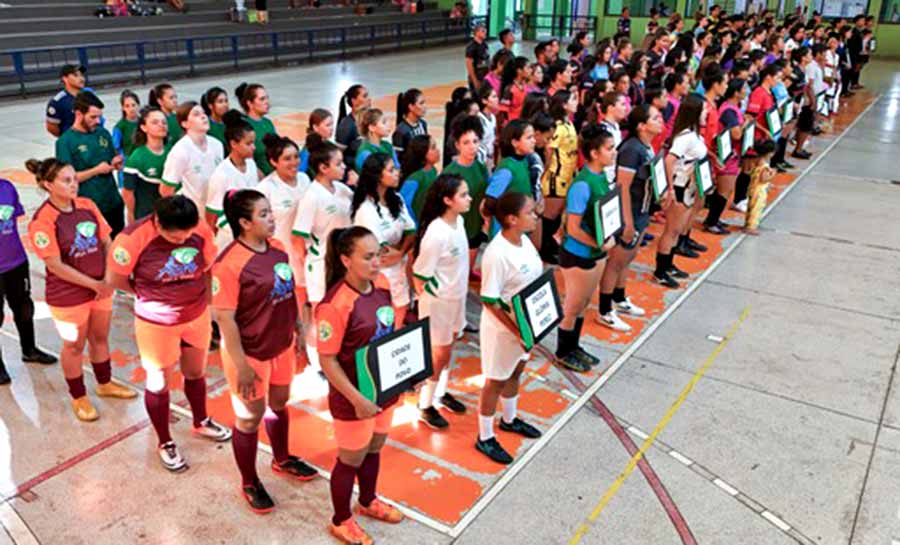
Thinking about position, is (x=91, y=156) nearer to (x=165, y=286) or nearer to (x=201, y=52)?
(x=165, y=286)

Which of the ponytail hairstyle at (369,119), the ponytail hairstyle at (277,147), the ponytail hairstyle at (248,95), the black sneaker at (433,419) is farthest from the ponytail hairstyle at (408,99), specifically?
the black sneaker at (433,419)

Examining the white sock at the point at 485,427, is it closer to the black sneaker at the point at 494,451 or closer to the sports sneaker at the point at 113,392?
the black sneaker at the point at 494,451

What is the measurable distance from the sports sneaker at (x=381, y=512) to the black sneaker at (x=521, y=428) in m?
1.12

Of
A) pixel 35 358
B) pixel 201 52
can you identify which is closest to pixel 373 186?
pixel 35 358

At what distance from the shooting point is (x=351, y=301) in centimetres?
326

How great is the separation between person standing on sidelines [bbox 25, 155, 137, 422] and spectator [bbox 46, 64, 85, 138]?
3058 millimetres

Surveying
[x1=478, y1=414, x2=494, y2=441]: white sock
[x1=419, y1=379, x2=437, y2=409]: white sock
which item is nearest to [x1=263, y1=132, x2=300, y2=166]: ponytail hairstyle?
[x1=419, y1=379, x2=437, y2=409]: white sock

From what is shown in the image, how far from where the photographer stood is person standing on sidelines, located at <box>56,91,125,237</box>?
564 cm

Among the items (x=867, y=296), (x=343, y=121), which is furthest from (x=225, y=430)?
(x=867, y=296)

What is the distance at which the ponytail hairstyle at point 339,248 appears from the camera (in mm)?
3244

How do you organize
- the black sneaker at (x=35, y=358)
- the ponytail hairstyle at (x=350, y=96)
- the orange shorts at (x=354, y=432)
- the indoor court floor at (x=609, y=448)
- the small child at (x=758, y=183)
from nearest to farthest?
the orange shorts at (x=354, y=432)
the indoor court floor at (x=609, y=448)
the black sneaker at (x=35, y=358)
the ponytail hairstyle at (x=350, y=96)
the small child at (x=758, y=183)

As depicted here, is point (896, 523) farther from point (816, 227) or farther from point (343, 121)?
point (816, 227)

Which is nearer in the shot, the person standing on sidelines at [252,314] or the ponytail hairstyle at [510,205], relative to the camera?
the person standing on sidelines at [252,314]

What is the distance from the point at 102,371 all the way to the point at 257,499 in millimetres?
1763
